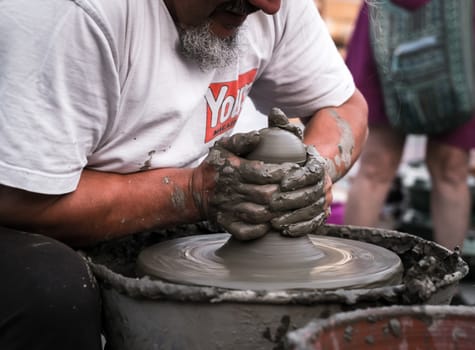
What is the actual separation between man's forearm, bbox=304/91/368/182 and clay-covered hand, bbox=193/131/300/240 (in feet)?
1.22

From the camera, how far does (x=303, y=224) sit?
48.8 inches

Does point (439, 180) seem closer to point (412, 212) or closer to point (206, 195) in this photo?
point (412, 212)

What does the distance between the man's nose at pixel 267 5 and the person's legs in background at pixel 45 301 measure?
542mm

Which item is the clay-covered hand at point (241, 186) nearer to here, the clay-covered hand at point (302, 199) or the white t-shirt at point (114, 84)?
the clay-covered hand at point (302, 199)

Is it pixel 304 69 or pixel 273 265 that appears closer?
pixel 273 265

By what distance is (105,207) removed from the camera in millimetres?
1280

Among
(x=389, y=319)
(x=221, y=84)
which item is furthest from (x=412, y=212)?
(x=389, y=319)

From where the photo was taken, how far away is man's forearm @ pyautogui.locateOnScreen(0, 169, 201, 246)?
1211mm

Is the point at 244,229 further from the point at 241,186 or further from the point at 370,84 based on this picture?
the point at 370,84

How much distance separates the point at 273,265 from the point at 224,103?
0.47 metres

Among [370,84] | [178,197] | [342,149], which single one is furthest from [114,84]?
[370,84]

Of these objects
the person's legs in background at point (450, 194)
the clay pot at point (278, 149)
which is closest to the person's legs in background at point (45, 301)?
the clay pot at point (278, 149)

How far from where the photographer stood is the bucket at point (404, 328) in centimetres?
91

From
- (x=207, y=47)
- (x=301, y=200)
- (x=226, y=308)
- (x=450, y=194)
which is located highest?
(x=207, y=47)
